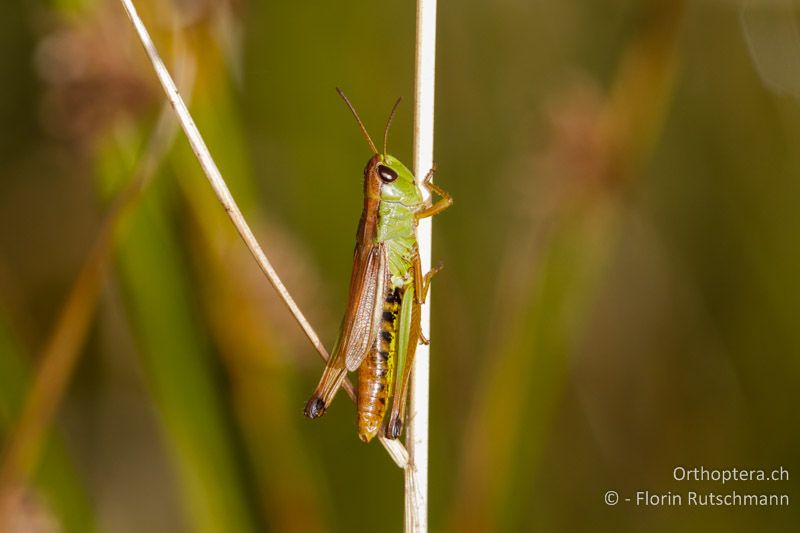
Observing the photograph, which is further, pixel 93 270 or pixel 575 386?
pixel 575 386

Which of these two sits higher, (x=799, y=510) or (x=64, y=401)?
(x=64, y=401)

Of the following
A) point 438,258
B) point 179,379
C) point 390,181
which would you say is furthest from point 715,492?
point 179,379

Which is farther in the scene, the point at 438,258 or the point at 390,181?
the point at 438,258

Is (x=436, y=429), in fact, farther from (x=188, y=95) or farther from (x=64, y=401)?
(x=64, y=401)

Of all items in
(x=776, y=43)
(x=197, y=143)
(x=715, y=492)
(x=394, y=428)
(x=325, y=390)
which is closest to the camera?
(x=197, y=143)

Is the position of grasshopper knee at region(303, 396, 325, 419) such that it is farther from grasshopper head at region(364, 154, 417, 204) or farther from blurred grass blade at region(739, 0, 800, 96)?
blurred grass blade at region(739, 0, 800, 96)

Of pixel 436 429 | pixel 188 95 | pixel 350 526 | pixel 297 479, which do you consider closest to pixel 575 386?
pixel 436 429

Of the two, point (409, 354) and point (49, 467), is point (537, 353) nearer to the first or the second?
point (409, 354)

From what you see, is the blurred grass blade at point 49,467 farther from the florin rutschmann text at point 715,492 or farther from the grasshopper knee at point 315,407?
the florin rutschmann text at point 715,492
